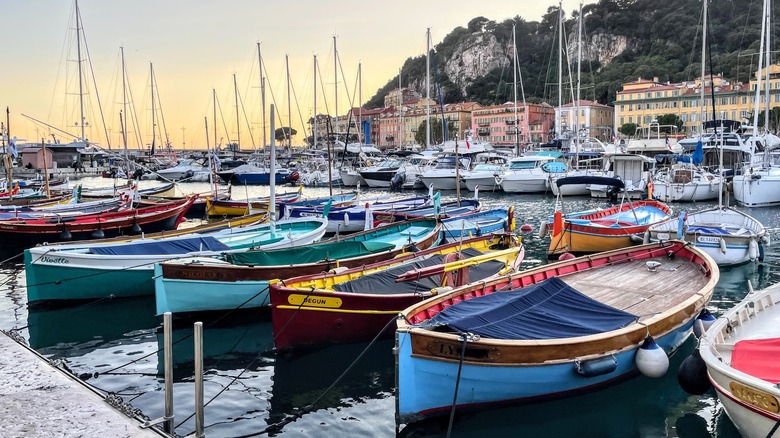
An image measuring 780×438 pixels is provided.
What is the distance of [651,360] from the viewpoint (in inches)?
348

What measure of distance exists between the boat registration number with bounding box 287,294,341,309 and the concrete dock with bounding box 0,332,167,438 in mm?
3628

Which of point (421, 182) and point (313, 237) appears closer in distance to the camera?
point (313, 237)

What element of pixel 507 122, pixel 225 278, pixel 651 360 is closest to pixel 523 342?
pixel 651 360

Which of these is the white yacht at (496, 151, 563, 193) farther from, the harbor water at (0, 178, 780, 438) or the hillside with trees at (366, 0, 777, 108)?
the hillside with trees at (366, 0, 777, 108)

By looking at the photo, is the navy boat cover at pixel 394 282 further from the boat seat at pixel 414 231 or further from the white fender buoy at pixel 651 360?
the boat seat at pixel 414 231

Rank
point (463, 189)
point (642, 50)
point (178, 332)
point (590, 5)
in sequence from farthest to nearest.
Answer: point (590, 5)
point (642, 50)
point (463, 189)
point (178, 332)

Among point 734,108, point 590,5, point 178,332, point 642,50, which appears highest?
point 590,5

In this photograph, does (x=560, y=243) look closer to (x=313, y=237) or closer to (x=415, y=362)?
(x=313, y=237)

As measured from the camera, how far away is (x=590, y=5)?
159000 millimetres

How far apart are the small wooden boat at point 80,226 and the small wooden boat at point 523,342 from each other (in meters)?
18.0

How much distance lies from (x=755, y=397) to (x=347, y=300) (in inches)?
263

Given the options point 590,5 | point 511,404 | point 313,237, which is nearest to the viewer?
point 511,404

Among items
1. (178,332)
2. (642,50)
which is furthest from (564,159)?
(642,50)

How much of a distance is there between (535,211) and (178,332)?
1096 inches
